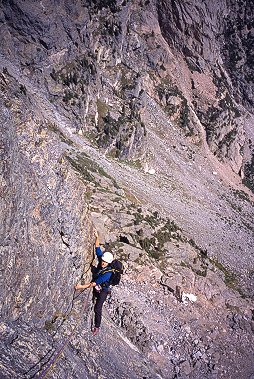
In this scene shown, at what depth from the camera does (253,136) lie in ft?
225

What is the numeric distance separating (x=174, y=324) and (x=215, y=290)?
4822mm

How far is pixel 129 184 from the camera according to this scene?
31.7m

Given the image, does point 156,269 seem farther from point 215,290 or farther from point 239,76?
point 239,76

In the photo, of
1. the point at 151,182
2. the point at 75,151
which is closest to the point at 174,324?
the point at 75,151

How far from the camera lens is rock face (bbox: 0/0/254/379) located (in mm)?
7480

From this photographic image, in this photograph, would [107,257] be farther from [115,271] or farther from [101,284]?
[101,284]

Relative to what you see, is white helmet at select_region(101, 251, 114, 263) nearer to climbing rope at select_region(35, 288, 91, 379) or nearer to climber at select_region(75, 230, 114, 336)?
climber at select_region(75, 230, 114, 336)

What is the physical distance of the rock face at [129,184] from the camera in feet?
24.5

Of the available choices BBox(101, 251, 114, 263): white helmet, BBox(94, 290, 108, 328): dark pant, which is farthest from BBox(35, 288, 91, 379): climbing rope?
BBox(101, 251, 114, 263): white helmet

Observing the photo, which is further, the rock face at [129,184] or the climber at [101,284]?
the climber at [101,284]

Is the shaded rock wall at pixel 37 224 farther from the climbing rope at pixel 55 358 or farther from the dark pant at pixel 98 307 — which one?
the dark pant at pixel 98 307

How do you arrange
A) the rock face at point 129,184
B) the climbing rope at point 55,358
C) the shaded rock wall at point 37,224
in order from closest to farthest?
the climbing rope at point 55,358, the shaded rock wall at point 37,224, the rock face at point 129,184

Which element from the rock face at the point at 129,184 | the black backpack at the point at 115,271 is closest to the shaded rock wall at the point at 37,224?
the rock face at the point at 129,184

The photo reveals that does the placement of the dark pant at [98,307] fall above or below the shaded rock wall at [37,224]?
below
